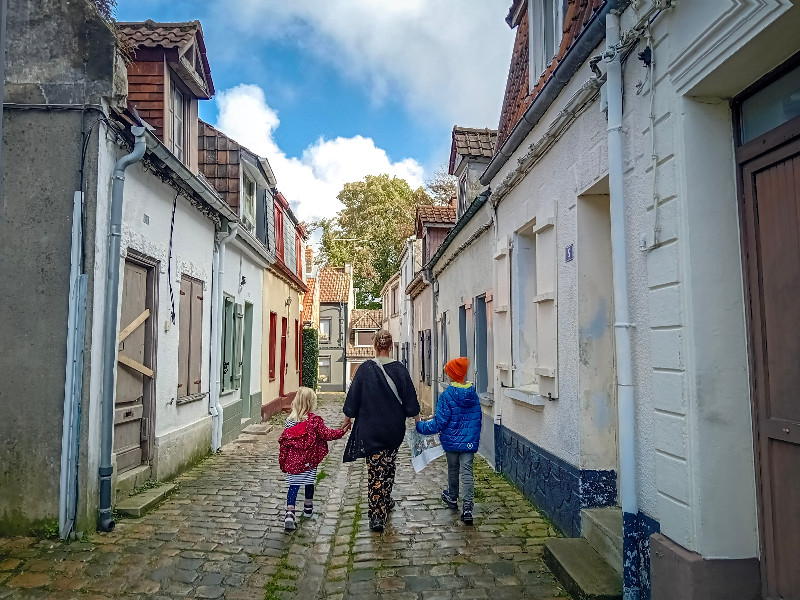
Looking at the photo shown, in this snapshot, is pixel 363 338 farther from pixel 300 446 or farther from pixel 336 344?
pixel 300 446

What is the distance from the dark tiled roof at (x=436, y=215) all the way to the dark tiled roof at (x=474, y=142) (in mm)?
4589

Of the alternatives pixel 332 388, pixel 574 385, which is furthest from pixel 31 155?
pixel 332 388

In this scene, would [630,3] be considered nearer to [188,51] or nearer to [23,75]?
[23,75]

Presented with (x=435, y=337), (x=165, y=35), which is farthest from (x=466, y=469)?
(x=435, y=337)

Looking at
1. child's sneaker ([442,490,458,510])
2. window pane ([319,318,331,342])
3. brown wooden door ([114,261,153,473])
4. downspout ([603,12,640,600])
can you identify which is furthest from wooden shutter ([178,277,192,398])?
window pane ([319,318,331,342])

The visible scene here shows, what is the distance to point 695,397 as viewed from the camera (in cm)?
315

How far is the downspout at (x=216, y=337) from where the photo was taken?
9.55 meters

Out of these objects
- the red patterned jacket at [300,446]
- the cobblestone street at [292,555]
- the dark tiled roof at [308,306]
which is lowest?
the cobblestone street at [292,555]

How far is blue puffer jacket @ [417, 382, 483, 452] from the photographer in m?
5.59

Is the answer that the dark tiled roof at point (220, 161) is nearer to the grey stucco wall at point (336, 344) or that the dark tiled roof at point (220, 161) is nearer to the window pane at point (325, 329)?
the grey stucco wall at point (336, 344)

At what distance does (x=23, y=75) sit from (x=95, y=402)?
9.54 feet

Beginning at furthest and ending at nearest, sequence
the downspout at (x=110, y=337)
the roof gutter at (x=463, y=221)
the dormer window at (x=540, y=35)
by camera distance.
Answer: the roof gutter at (x=463, y=221)
the dormer window at (x=540, y=35)
the downspout at (x=110, y=337)

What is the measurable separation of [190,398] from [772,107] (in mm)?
7440

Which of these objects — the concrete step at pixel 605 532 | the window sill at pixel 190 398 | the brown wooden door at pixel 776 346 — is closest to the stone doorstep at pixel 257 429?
the window sill at pixel 190 398
